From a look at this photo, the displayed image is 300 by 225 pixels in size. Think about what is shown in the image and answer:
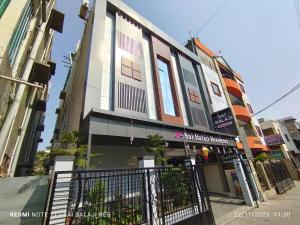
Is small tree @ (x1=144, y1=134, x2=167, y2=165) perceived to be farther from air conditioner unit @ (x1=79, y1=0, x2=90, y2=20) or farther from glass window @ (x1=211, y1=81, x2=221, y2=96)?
glass window @ (x1=211, y1=81, x2=221, y2=96)

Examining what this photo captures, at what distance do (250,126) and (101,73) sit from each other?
21.5 m

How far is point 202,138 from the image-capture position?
11523 millimetres

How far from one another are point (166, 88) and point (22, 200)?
10.9m

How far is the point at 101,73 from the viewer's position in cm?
934

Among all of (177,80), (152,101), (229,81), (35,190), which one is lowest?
(35,190)

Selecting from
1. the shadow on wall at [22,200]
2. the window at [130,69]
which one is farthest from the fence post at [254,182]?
the shadow on wall at [22,200]

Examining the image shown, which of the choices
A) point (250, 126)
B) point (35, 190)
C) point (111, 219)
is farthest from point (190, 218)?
point (250, 126)

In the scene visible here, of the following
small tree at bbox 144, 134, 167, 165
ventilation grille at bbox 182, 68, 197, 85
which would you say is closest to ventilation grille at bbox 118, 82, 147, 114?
small tree at bbox 144, 134, 167, 165

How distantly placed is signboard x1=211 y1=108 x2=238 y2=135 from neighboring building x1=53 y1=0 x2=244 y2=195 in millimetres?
247

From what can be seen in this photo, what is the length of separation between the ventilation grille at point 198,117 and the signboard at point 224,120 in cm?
97

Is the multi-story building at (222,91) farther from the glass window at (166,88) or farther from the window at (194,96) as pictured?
the glass window at (166,88)

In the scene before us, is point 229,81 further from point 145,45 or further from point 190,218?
point 190,218

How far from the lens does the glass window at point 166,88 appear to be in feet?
40.8

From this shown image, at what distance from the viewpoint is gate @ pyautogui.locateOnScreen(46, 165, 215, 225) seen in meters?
3.86
